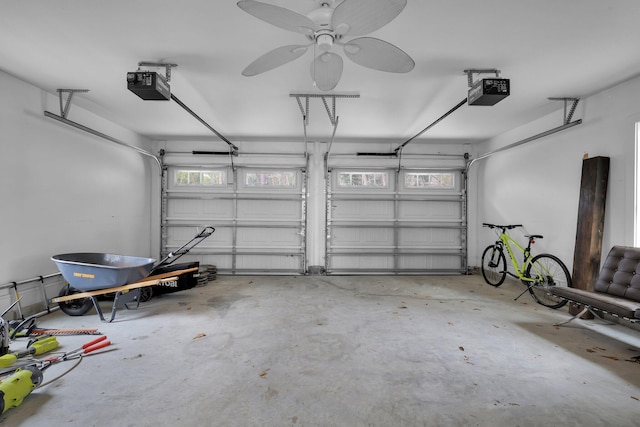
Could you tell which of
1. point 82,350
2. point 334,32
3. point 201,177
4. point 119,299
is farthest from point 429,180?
point 82,350

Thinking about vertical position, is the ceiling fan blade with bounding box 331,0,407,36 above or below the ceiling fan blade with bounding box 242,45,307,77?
above

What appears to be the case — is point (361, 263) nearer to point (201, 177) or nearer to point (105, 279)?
point (201, 177)

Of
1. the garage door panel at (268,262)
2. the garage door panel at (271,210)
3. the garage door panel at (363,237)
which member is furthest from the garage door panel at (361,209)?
the garage door panel at (268,262)

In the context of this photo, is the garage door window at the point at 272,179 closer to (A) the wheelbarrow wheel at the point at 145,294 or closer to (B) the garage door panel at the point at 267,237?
(B) the garage door panel at the point at 267,237

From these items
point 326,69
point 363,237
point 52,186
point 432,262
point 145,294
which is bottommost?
point 145,294

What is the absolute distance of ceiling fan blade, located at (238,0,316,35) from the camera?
1.51 m

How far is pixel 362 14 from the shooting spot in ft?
5.18

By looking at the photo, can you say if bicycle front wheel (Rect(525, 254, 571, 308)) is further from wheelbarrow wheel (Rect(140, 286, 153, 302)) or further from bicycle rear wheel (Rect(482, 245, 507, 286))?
wheelbarrow wheel (Rect(140, 286, 153, 302))

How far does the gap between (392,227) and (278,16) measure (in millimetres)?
5120

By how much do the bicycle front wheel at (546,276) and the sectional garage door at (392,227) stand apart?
180 cm

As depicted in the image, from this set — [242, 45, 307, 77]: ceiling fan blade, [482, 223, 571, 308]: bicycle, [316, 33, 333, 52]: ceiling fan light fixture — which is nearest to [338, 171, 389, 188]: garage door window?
[482, 223, 571, 308]: bicycle

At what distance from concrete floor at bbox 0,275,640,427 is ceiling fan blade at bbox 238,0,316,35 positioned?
8.10ft

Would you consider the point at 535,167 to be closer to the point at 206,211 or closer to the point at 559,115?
the point at 559,115

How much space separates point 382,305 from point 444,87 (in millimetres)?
3059
